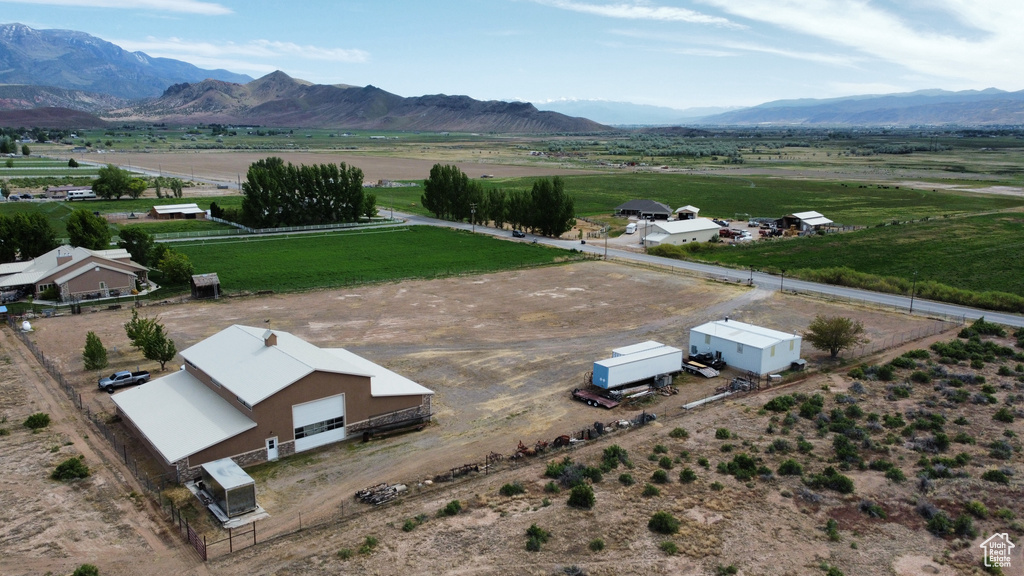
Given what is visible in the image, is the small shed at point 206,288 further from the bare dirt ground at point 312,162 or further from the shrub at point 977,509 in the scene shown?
the bare dirt ground at point 312,162

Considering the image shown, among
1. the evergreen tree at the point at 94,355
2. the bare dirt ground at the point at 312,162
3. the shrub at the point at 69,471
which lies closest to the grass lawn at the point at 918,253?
the evergreen tree at the point at 94,355

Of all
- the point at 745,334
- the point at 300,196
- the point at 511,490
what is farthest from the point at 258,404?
the point at 300,196

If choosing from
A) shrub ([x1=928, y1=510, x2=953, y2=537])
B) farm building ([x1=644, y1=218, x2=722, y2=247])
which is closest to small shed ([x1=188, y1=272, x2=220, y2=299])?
farm building ([x1=644, y1=218, x2=722, y2=247])

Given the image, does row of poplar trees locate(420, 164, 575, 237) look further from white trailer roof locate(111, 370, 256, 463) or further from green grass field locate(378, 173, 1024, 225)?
white trailer roof locate(111, 370, 256, 463)

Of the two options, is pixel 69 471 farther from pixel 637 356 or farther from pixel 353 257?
pixel 353 257

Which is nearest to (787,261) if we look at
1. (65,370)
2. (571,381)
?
(571,381)

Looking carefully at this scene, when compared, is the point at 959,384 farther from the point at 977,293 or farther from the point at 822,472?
the point at 977,293

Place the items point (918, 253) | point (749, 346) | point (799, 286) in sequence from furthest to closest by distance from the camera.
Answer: point (918, 253)
point (799, 286)
point (749, 346)

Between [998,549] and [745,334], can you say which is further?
[745,334]
